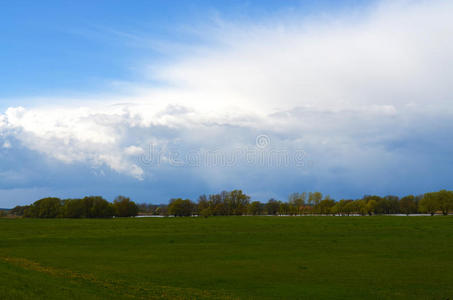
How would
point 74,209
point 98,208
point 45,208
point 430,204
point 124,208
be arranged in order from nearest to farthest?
point 74,209
point 98,208
point 430,204
point 45,208
point 124,208

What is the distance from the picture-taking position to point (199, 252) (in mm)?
38375

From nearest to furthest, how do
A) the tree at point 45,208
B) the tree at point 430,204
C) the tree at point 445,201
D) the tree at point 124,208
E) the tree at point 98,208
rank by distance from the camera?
the tree at point 445,201 < the tree at point 98,208 < the tree at point 430,204 < the tree at point 45,208 < the tree at point 124,208

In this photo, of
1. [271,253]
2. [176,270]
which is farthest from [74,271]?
[271,253]

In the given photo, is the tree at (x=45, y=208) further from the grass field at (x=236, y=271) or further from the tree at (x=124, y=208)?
the grass field at (x=236, y=271)

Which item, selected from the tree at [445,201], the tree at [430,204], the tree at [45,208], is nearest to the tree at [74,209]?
the tree at [45,208]

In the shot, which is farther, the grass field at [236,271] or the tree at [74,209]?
the tree at [74,209]

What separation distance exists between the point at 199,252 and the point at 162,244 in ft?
31.1

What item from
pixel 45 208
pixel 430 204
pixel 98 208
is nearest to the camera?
pixel 98 208

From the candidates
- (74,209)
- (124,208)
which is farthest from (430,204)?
(74,209)

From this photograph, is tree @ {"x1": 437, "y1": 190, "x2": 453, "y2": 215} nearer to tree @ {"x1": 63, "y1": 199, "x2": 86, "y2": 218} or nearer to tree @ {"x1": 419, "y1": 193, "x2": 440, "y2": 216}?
tree @ {"x1": 419, "y1": 193, "x2": 440, "y2": 216}

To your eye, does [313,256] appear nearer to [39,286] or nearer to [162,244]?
[162,244]

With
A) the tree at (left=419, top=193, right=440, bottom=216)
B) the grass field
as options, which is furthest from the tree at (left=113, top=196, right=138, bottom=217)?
the grass field

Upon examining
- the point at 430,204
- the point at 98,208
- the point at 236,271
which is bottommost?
the point at 236,271

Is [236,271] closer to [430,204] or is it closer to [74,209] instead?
[74,209]
